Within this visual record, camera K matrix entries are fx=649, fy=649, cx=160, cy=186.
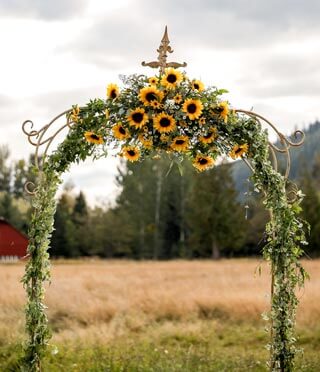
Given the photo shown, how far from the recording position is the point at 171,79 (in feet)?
17.7

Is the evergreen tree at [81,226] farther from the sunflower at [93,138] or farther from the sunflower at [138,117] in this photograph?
the sunflower at [138,117]

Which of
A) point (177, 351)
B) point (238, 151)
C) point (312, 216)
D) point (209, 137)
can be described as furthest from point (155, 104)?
point (312, 216)

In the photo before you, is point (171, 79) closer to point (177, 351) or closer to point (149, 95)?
point (149, 95)

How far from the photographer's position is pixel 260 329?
32.6 feet

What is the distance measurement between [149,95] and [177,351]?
12.7 ft

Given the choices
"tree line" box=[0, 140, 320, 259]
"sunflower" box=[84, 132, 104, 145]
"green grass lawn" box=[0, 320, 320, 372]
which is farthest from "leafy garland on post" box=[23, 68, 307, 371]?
"tree line" box=[0, 140, 320, 259]

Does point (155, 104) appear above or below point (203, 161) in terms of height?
above

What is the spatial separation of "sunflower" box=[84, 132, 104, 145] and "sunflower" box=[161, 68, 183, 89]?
716 millimetres

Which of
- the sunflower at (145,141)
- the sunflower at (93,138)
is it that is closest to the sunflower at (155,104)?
the sunflower at (145,141)

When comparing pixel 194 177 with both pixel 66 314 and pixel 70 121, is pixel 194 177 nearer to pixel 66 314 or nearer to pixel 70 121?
pixel 66 314

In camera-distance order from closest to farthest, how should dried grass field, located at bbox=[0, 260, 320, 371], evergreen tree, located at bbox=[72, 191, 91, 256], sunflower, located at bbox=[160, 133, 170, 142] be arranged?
sunflower, located at bbox=[160, 133, 170, 142] < dried grass field, located at bbox=[0, 260, 320, 371] < evergreen tree, located at bbox=[72, 191, 91, 256]

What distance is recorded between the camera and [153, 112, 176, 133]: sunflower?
5.34 meters

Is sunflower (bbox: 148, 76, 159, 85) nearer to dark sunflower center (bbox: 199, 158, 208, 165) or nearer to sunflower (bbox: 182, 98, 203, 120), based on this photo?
sunflower (bbox: 182, 98, 203, 120)

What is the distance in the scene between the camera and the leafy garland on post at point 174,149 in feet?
17.6
